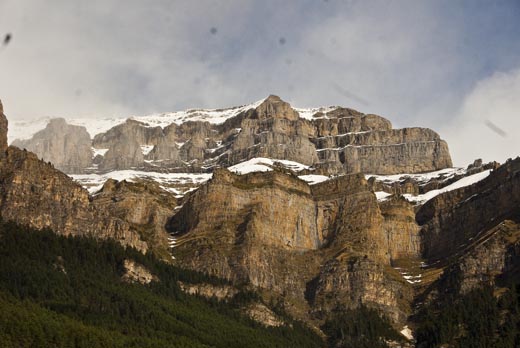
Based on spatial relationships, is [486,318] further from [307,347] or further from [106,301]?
[106,301]

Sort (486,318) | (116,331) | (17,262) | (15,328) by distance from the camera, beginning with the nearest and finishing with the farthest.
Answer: (15,328) → (116,331) → (17,262) → (486,318)

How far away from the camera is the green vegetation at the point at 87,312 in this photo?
163500 millimetres

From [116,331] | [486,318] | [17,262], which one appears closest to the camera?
[116,331]

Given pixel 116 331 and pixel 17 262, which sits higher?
pixel 17 262

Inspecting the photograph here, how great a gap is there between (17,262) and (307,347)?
5257cm

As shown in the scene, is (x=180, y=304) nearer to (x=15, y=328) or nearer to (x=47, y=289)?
(x=47, y=289)

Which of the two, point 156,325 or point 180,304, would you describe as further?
point 180,304

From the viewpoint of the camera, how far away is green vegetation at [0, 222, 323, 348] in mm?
163500

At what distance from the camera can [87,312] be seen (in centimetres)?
17725

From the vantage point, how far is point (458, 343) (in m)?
194

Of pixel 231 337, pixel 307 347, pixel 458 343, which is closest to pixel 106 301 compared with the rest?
pixel 231 337

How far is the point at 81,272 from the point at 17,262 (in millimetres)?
12137

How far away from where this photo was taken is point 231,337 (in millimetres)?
187375

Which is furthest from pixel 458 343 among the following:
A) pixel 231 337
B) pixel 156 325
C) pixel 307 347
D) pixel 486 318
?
pixel 156 325
